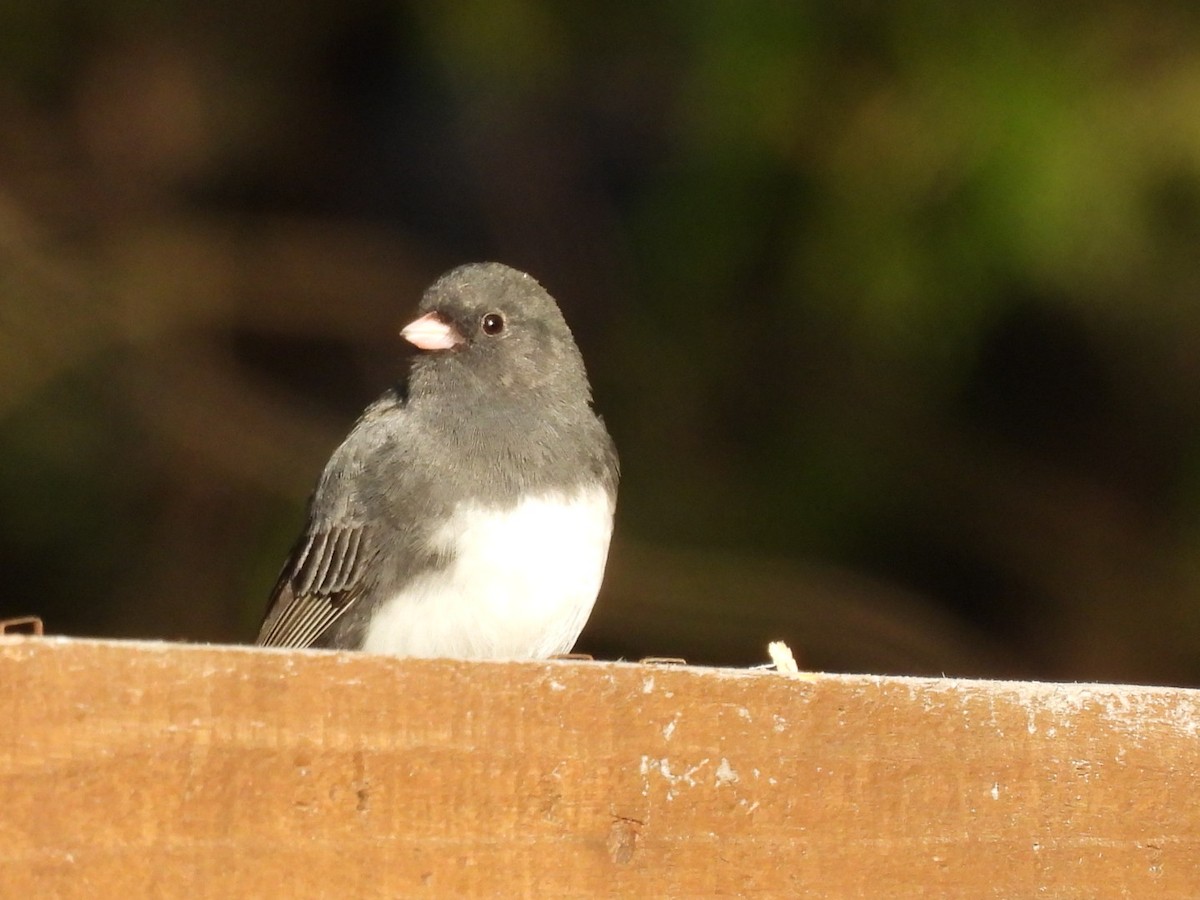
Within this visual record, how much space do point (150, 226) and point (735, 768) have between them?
282 cm

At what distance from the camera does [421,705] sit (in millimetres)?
1184

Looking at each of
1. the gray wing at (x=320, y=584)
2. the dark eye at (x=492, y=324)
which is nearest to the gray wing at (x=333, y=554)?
the gray wing at (x=320, y=584)

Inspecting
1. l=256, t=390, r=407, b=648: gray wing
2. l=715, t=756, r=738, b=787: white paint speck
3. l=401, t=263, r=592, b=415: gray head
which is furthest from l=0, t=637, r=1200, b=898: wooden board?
l=401, t=263, r=592, b=415: gray head

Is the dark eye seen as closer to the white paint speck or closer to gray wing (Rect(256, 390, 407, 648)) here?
gray wing (Rect(256, 390, 407, 648))

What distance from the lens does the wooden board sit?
1105 millimetres

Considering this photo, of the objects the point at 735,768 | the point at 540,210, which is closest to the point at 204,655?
the point at 735,768

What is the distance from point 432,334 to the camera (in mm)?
2383

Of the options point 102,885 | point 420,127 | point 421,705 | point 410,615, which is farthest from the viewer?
point 420,127

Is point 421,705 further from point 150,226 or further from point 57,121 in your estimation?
point 57,121

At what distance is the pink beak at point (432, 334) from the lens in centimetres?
236

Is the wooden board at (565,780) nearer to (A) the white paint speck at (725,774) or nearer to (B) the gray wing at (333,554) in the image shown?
(A) the white paint speck at (725,774)

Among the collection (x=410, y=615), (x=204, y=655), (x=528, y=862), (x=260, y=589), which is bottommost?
(x=260, y=589)

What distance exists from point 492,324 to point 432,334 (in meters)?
0.10

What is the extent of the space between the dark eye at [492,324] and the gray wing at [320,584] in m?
0.40
